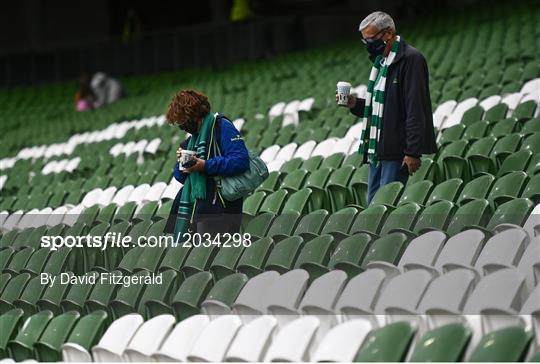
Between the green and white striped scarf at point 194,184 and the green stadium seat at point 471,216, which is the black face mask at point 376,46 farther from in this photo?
the green stadium seat at point 471,216

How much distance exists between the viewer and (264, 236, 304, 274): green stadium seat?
15.7 feet

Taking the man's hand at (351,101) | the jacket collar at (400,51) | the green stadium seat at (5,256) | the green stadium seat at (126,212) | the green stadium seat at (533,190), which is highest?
the jacket collar at (400,51)

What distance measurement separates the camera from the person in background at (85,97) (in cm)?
1573

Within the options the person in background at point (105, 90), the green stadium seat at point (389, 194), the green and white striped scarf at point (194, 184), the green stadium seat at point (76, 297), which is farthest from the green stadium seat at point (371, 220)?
the person in background at point (105, 90)

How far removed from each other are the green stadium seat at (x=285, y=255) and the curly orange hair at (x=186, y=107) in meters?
0.76

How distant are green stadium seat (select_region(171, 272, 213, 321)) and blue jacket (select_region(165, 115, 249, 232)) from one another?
16.7 inches

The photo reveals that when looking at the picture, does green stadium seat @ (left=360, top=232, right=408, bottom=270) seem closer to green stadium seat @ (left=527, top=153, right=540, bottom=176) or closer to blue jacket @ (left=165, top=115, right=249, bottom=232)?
blue jacket @ (left=165, top=115, right=249, bottom=232)

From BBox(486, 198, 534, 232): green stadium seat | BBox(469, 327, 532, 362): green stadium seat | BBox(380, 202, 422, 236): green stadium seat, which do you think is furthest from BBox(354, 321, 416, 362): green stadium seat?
BBox(380, 202, 422, 236): green stadium seat

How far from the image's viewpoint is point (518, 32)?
1223 cm

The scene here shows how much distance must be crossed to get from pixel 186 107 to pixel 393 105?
44.5 inches

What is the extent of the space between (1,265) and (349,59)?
8790mm

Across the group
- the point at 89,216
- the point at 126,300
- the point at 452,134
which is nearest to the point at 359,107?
the point at 126,300

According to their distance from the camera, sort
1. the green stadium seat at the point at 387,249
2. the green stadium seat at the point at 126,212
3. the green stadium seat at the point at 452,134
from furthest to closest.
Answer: the green stadium seat at the point at 452,134, the green stadium seat at the point at 126,212, the green stadium seat at the point at 387,249

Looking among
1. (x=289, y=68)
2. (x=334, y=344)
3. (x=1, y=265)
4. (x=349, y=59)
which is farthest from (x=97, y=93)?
(x=334, y=344)
